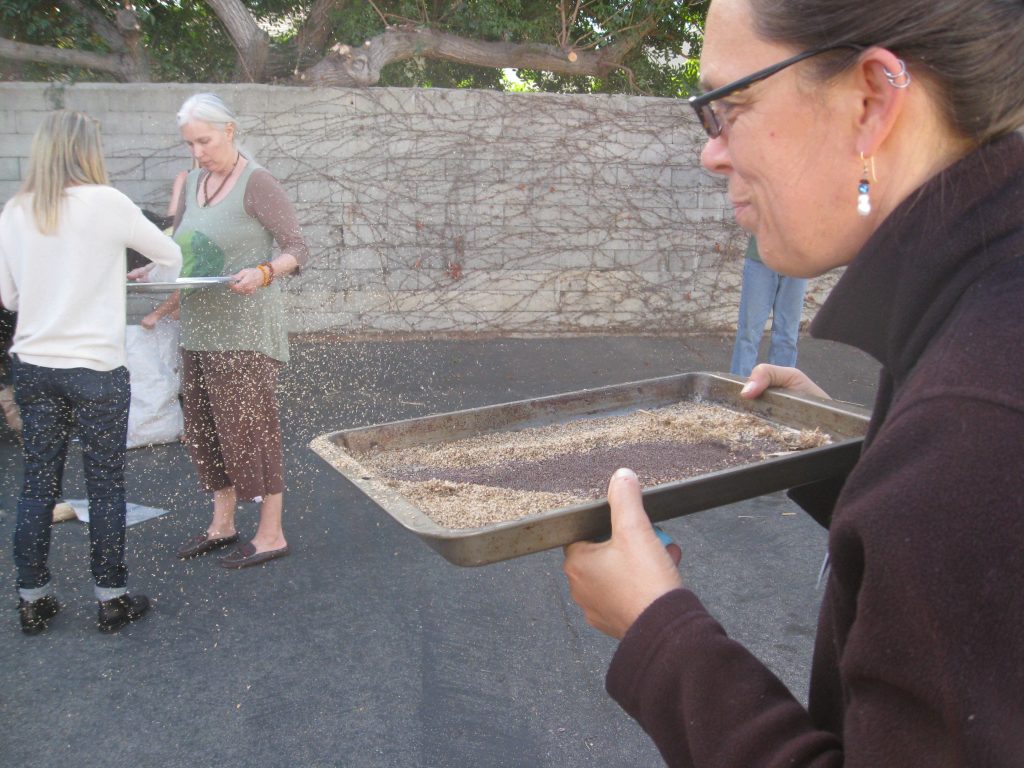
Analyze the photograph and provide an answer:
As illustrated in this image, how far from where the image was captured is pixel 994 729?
0.66m

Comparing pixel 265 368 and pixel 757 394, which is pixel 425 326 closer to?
pixel 265 368

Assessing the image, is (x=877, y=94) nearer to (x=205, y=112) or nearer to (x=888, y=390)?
(x=888, y=390)

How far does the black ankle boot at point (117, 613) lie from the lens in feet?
10.9

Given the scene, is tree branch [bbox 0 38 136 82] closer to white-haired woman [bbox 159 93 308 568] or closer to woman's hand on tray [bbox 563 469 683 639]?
white-haired woman [bbox 159 93 308 568]

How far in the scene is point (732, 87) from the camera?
3.25 feet

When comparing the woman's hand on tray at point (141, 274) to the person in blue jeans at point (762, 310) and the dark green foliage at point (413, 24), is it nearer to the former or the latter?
the person in blue jeans at point (762, 310)

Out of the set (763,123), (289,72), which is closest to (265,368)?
(763,123)

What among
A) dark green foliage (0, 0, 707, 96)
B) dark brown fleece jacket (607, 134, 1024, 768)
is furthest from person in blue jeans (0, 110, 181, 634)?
dark green foliage (0, 0, 707, 96)

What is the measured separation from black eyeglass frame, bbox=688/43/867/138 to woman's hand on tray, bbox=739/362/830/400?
0.96 m

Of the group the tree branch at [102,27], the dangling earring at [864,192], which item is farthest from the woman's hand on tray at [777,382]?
the tree branch at [102,27]

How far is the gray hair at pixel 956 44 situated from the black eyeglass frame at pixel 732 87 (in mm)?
11

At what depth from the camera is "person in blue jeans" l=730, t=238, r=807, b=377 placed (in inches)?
233

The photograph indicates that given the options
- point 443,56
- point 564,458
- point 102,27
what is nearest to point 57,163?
point 564,458

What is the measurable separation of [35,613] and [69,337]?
1099 millimetres
